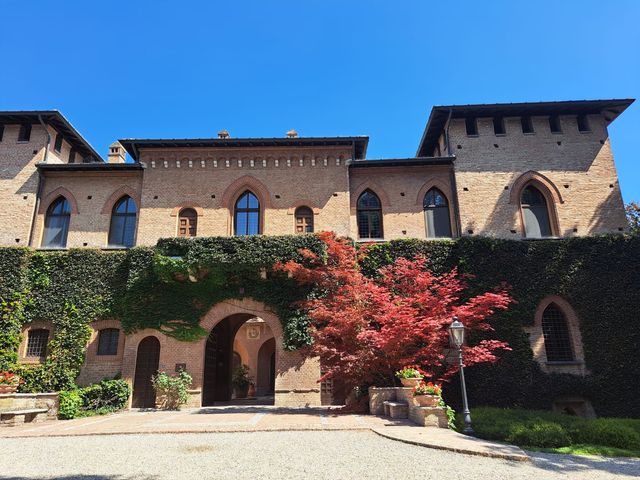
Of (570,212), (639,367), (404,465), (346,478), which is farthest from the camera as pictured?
(570,212)

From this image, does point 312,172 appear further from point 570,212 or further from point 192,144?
point 570,212

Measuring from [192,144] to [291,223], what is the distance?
567 cm

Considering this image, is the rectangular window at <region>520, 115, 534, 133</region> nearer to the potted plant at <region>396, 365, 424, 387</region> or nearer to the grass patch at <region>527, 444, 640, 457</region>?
the potted plant at <region>396, 365, 424, 387</region>

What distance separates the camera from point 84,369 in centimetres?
1694

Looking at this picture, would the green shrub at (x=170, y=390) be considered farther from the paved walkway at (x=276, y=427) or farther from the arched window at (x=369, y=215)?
the arched window at (x=369, y=215)

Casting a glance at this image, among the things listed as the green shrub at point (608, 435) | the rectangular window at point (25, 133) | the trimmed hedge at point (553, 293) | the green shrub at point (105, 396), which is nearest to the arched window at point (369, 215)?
the trimmed hedge at point (553, 293)

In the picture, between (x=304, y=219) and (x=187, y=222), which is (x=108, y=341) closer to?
(x=187, y=222)

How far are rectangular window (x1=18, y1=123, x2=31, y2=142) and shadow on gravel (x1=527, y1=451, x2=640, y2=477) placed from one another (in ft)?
74.4

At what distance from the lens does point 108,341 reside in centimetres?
1744

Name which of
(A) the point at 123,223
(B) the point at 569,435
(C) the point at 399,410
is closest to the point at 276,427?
(C) the point at 399,410

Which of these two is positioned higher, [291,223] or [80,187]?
[80,187]

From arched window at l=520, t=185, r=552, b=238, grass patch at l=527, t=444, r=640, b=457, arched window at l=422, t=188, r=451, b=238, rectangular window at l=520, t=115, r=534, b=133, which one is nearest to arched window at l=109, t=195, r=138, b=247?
arched window at l=422, t=188, r=451, b=238

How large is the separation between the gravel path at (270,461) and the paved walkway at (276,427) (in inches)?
15.2

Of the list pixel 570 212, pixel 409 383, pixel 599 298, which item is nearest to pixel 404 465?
pixel 409 383
